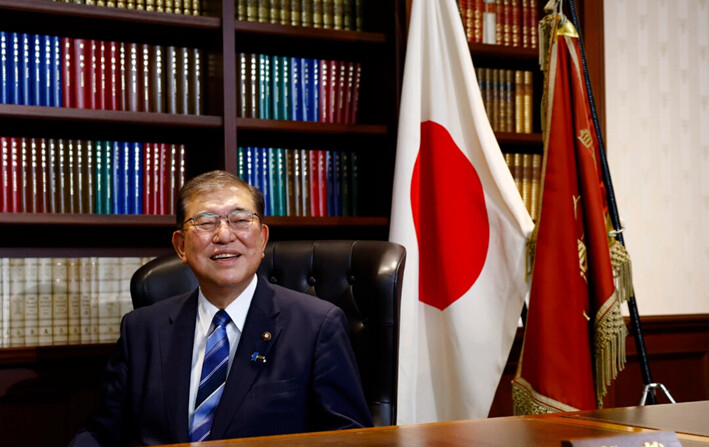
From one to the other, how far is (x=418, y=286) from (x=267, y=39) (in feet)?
3.50

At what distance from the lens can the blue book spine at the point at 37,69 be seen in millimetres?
2828

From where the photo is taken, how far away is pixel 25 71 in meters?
2.82

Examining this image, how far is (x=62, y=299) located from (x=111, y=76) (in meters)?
0.78

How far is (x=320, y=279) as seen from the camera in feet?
7.67

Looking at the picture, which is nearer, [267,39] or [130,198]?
[130,198]

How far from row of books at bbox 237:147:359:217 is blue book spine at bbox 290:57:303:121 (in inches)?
5.4

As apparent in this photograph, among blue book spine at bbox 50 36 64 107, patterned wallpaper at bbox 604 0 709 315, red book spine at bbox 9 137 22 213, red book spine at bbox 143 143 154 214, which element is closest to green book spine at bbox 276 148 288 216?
red book spine at bbox 143 143 154 214

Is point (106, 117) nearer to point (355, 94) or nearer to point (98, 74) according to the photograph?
point (98, 74)

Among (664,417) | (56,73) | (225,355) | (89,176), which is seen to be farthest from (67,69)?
(664,417)

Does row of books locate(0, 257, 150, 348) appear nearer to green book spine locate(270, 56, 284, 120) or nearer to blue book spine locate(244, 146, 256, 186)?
blue book spine locate(244, 146, 256, 186)

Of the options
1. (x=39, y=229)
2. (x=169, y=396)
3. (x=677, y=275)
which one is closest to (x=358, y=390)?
(x=169, y=396)

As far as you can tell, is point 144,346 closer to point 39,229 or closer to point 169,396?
point 169,396

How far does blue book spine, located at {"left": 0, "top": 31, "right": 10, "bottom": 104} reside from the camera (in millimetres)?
2789

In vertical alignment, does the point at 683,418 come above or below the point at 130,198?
below
